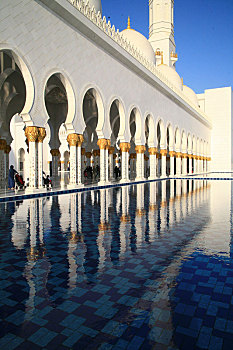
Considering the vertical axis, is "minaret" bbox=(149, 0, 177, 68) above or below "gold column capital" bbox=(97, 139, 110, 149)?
above

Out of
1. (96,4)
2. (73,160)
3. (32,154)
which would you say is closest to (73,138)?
(73,160)

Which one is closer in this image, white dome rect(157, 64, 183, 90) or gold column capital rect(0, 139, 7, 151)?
gold column capital rect(0, 139, 7, 151)

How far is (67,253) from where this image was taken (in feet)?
8.18

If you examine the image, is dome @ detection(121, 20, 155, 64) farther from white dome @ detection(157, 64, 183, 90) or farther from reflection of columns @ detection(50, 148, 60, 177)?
reflection of columns @ detection(50, 148, 60, 177)

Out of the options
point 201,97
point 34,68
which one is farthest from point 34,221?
point 201,97

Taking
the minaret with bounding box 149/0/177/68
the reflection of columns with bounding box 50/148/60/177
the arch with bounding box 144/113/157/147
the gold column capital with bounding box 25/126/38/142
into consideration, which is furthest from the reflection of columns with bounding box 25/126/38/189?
the minaret with bounding box 149/0/177/68

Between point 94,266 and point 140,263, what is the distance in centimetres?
37

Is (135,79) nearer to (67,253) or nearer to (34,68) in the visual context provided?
(34,68)

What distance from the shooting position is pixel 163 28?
73.2ft

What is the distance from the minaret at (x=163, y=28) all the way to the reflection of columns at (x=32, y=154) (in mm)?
18165

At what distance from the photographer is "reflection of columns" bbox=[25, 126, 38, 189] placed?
7.07m

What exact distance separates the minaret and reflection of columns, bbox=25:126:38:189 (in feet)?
59.6

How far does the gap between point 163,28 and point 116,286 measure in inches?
958

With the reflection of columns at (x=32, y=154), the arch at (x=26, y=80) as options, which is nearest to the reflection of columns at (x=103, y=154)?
the reflection of columns at (x=32, y=154)
